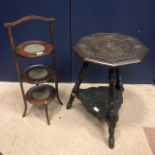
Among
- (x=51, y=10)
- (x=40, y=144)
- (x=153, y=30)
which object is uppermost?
(x=51, y=10)

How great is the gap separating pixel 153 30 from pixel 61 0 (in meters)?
0.78

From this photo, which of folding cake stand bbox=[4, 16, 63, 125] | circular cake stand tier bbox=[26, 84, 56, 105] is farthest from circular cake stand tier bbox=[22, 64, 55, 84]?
circular cake stand tier bbox=[26, 84, 56, 105]

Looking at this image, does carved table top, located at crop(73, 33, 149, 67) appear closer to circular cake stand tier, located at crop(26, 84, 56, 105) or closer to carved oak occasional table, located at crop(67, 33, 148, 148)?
carved oak occasional table, located at crop(67, 33, 148, 148)

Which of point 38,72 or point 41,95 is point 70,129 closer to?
point 41,95

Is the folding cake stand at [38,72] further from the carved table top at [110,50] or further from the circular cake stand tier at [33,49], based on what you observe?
the carved table top at [110,50]

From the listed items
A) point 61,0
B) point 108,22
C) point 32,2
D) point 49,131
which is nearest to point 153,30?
point 108,22

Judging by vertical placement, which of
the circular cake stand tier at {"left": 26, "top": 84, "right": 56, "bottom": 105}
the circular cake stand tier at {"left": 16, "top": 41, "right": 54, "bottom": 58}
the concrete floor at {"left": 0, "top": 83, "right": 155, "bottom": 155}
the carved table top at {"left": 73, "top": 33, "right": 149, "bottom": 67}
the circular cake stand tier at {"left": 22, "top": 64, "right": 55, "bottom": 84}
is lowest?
the concrete floor at {"left": 0, "top": 83, "right": 155, "bottom": 155}

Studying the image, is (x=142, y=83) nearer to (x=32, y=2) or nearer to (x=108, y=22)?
(x=108, y=22)

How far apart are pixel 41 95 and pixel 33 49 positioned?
392 millimetres

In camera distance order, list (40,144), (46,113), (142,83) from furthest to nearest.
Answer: (142,83)
(46,113)
(40,144)

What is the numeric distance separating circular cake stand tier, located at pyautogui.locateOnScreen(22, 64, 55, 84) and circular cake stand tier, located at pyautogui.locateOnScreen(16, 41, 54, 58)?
8.5 inches

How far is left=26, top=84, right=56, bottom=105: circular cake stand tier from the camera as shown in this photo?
1.67 meters

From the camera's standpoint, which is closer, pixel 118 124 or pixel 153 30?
pixel 118 124

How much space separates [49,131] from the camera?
1650mm
